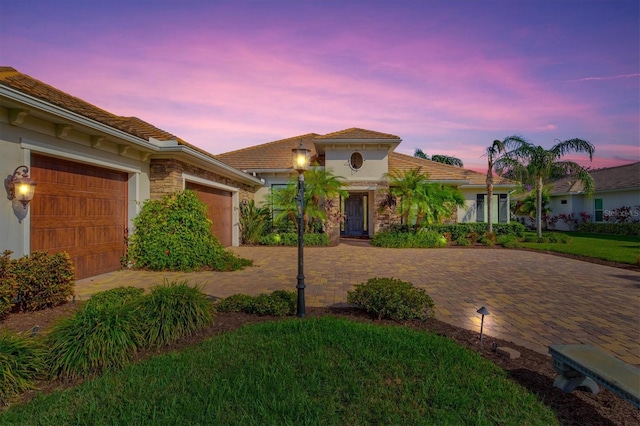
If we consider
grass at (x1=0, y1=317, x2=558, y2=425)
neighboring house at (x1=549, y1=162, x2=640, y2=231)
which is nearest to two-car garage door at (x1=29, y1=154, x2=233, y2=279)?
grass at (x1=0, y1=317, x2=558, y2=425)

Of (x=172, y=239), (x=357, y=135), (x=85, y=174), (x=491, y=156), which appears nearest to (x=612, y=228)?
(x=491, y=156)

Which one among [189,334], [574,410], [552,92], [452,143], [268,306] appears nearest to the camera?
[574,410]

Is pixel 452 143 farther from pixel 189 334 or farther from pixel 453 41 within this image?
pixel 189 334

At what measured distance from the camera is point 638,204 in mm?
20844

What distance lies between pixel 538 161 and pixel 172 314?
64.4ft

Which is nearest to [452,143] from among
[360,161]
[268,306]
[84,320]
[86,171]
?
[360,161]

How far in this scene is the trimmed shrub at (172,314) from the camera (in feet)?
12.5

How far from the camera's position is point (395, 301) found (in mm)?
4539

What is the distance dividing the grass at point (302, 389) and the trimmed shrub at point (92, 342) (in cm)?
25

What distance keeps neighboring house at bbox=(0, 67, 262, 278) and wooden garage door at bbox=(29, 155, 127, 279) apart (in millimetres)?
20

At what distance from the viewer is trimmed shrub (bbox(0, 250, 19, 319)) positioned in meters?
4.36

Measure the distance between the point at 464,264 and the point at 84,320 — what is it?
9.77 metres

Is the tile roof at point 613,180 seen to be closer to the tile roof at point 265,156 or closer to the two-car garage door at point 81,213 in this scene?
the tile roof at point 265,156

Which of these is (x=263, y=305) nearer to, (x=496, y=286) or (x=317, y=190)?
(x=496, y=286)
